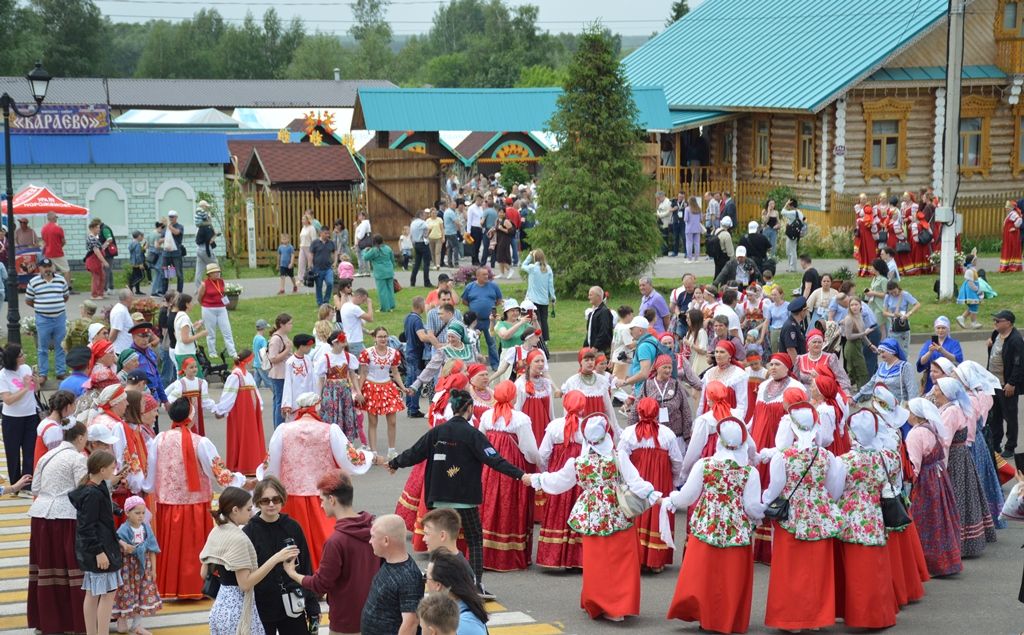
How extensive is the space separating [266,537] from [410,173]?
26.1 metres

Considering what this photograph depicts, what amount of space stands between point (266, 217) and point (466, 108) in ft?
26.1

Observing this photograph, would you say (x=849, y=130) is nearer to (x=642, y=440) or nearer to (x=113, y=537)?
(x=642, y=440)

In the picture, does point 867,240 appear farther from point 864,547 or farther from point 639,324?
point 864,547

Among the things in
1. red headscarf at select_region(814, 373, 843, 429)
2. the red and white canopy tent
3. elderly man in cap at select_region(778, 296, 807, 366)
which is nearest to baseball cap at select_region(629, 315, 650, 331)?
elderly man in cap at select_region(778, 296, 807, 366)

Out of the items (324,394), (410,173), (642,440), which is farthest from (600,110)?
(642,440)

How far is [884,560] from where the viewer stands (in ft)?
33.1

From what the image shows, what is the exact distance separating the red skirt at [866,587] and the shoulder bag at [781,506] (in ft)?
1.80

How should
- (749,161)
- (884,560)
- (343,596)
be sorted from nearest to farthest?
1. (343,596)
2. (884,560)
3. (749,161)

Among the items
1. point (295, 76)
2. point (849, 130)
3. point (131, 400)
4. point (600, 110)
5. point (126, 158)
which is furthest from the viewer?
point (295, 76)

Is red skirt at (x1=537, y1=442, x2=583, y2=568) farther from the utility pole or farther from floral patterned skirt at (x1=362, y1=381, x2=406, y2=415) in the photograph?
the utility pole

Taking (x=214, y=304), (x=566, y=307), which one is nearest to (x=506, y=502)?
(x=214, y=304)

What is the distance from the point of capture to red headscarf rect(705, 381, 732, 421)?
11305 millimetres

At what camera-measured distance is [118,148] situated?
105 feet

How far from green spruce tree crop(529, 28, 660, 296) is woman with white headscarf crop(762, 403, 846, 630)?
54.1 ft
